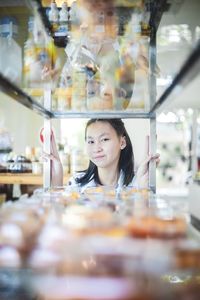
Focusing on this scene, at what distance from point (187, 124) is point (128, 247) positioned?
285 inches

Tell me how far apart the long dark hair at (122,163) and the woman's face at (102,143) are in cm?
2

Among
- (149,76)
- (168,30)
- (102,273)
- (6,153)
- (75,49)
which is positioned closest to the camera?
(102,273)

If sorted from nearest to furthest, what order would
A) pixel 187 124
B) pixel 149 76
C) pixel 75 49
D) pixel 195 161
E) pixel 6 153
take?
pixel 149 76
pixel 75 49
pixel 6 153
pixel 195 161
pixel 187 124

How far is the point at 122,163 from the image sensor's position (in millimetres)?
1861

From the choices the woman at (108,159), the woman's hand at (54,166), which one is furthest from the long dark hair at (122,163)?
the woman's hand at (54,166)

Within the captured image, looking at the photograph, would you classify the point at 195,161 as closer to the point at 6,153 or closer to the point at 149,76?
the point at 6,153

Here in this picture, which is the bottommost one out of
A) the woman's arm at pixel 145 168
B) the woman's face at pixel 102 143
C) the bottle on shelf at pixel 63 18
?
the woman's arm at pixel 145 168

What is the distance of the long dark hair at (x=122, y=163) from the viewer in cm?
184

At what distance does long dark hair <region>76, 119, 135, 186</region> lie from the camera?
184 centimetres

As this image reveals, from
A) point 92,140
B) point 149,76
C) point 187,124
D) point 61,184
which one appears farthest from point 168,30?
point 187,124

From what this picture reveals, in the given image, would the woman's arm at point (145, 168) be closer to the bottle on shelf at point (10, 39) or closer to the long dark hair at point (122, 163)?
the long dark hair at point (122, 163)

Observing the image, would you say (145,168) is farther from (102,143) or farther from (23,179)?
(23,179)

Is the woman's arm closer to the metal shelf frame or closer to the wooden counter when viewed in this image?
the metal shelf frame

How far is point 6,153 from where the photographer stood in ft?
15.8
